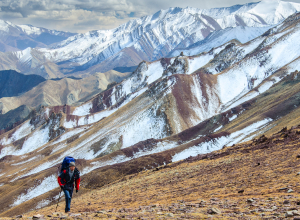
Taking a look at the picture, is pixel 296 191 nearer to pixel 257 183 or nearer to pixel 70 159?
pixel 257 183

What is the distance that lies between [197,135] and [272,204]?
68.8 m

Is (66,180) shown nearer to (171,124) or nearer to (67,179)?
(67,179)

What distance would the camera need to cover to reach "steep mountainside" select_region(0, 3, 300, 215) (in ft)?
195

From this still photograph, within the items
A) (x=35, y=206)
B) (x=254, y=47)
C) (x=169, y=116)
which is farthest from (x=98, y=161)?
(x=254, y=47)

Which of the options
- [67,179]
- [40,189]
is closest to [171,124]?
[40,189]

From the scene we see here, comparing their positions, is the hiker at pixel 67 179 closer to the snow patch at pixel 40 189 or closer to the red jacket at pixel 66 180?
the red jacket at pixel 66 180

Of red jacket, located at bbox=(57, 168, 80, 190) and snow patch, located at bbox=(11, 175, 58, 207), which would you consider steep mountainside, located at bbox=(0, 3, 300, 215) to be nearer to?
snow patch, located at bbox=(11, 175, 58, 207)

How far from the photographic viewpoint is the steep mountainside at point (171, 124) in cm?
5941

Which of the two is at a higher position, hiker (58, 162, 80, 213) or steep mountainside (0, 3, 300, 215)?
steep mountainside (0, 3, 300, 215)

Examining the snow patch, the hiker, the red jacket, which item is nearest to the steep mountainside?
the snow patch

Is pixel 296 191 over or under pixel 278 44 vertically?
under

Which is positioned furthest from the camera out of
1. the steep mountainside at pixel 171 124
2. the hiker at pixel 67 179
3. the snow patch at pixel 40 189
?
the steep mountainside at pixel 171 124

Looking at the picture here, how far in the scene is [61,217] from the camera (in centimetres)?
1169

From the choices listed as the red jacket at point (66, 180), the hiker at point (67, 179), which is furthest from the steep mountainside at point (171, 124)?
the red jacket at point (66, 180)
